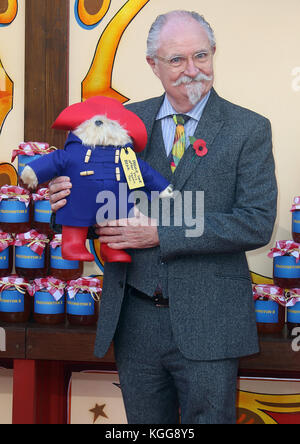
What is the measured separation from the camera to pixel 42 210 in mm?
2199

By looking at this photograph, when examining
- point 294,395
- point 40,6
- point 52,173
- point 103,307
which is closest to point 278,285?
point 294,395

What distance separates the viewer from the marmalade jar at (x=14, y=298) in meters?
2.18

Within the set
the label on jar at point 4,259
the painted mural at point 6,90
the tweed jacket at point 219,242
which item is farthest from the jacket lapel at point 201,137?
the painted mural at point 6,90

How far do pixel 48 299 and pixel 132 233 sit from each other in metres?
0.92

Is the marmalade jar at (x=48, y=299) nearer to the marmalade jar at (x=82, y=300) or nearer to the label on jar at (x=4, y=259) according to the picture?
the marmalade jar at (x=82, y=300)

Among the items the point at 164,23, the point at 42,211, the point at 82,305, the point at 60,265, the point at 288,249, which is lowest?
the point at 82,305

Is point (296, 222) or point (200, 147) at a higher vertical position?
point (200, 147)

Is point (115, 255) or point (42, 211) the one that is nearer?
point (115, 255)

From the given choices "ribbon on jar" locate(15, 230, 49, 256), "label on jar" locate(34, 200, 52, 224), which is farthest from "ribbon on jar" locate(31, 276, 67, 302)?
"label on jar" locate(34, 200, 52, 224)

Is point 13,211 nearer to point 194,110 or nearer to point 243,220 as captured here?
point 194,110

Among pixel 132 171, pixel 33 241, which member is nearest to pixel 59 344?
pixel 33 241

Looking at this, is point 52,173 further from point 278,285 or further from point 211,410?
point 278,285

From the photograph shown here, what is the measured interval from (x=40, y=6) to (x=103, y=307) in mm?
1541

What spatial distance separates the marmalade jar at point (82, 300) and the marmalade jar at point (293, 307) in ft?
2.31
